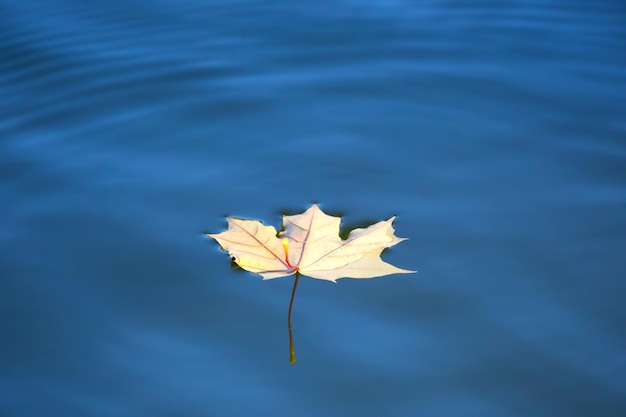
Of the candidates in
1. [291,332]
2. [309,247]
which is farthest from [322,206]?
[291,332]

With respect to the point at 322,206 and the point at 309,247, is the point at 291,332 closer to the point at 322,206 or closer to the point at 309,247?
the point at 309,247

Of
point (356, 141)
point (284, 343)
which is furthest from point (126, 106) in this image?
point (284, 343)

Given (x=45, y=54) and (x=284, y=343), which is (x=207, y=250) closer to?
(x=284, y=343)

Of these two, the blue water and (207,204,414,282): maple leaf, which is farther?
(207,204,414,282): maple leaf

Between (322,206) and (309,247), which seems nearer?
(309,247)

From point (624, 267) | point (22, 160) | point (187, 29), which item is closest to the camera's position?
point (624, 267)

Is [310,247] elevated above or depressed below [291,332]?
above

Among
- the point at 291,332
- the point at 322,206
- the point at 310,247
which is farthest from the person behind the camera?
the point at 322,206
